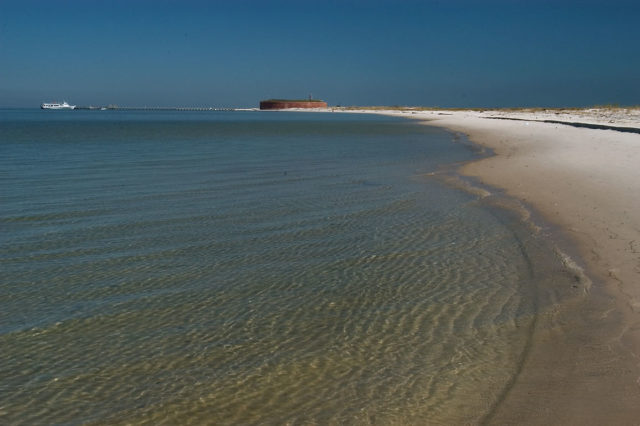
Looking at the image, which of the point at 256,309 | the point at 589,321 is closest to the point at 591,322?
the point at 589,321

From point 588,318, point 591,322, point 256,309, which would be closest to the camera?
point 591,322

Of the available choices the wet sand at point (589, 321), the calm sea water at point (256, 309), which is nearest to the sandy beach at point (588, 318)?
the wet sand at point (589, 321)

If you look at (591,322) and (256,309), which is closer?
(591,322)

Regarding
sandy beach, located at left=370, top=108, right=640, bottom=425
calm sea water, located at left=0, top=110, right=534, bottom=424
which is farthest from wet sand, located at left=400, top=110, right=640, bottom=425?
calm sea water, located at left=0, top=110, right=534, bottom=424

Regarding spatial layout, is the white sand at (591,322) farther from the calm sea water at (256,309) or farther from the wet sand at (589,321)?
the calm sea water at (256,309)

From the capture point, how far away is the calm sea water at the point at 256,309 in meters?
4.66

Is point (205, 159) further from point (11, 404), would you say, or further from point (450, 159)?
point (11, 404)

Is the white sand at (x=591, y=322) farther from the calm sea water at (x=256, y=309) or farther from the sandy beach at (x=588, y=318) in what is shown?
the calm sea water at (x=256, y=309)

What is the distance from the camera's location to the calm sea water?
15.3ft

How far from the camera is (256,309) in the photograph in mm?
6656

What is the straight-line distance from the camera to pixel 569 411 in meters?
4.38

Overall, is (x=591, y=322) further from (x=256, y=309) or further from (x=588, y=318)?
(x=256, y=309)

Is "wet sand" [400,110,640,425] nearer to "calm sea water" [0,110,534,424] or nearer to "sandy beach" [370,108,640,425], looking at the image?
"sandy beach" [370,108,640,425]

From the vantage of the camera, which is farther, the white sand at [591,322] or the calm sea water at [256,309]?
the calm sea water at [256,309]
